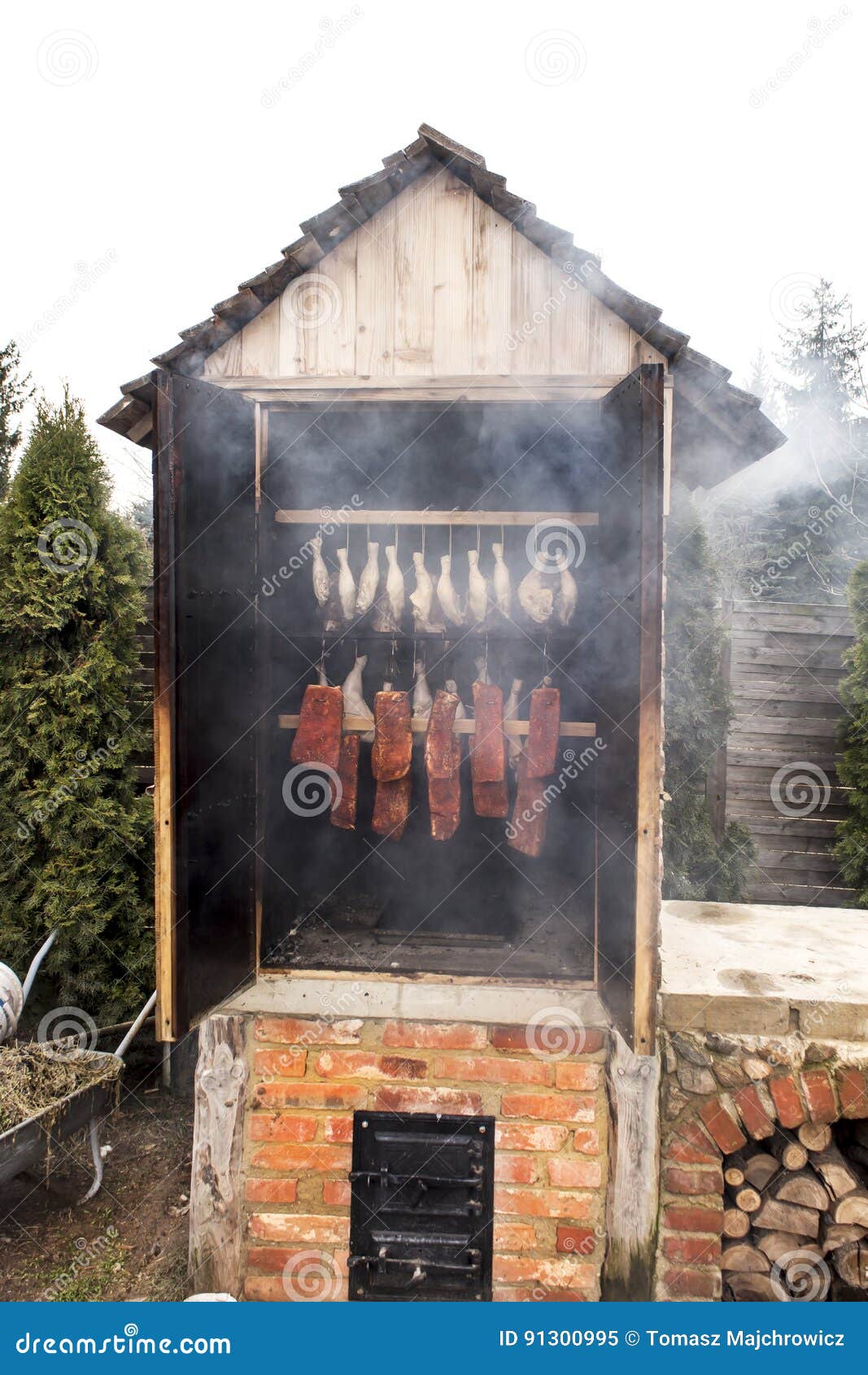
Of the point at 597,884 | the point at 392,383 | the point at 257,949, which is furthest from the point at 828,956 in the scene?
the point at 392,383

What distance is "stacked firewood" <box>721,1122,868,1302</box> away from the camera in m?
2.74

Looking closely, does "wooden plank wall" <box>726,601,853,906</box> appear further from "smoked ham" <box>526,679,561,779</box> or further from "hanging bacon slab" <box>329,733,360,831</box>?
"hanging bacon slab" <box>329,733,360,831</box>

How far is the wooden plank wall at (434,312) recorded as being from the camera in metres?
2.89

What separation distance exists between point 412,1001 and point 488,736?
1.10 metres

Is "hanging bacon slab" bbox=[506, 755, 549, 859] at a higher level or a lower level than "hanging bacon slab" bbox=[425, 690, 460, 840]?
lower

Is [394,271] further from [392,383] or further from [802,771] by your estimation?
[802,771]

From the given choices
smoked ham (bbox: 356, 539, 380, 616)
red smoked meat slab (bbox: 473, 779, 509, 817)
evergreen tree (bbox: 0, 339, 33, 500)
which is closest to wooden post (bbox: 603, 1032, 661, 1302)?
red smoked meat slab (bbox: 473, 779, 509, 817)

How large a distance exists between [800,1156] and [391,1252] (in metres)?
1.58

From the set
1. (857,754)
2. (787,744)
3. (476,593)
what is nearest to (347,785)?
(476,593)

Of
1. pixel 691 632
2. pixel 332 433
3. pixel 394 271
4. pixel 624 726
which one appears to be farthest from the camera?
pixel 691 632

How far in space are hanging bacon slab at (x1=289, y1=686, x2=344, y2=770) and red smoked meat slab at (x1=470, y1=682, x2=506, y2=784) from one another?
59 cm

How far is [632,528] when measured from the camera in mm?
2559

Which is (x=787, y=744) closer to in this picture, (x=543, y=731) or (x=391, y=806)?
(x=543, y=731)

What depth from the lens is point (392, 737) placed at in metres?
3.23
